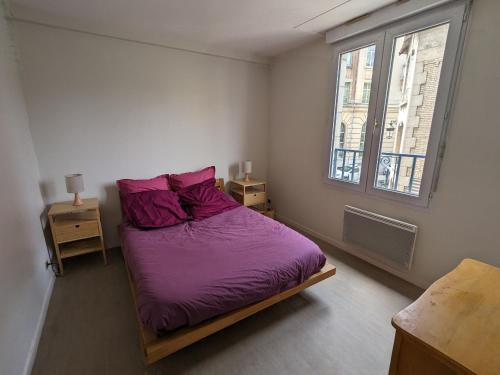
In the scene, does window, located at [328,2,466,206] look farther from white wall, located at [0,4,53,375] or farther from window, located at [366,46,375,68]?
white wall, located at [0,4,53,375]

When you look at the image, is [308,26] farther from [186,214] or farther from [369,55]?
[186,214]

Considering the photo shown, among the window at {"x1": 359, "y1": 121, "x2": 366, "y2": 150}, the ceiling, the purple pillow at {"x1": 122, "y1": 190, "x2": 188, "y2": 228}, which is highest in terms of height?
the ceiling

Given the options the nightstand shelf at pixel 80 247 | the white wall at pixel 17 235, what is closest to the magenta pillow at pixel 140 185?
the nightstand shelf at pixel 80 247

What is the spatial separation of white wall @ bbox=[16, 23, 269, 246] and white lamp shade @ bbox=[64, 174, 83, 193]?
0.97ft

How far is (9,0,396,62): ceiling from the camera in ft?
6.68

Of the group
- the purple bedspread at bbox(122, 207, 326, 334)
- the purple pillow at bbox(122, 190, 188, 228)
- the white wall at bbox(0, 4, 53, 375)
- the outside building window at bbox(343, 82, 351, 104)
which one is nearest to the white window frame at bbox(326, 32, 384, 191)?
the outside building window at bbox(343, 82, 351, 104)

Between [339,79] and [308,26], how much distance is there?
0.64m

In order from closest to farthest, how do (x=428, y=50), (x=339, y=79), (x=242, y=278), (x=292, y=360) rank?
(x=292, y=360) < (x=242, y=278) < (x=428, y=50) < (x=339, y=79)

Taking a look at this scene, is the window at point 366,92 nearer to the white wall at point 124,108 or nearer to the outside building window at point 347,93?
the outside building window at point 347,93

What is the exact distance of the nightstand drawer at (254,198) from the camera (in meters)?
3.35

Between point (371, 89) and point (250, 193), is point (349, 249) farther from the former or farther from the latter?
point (371, 89)

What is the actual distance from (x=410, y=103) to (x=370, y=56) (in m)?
0.64

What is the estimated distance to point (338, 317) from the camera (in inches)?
72.6

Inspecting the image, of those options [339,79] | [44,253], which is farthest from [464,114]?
[44,253]
